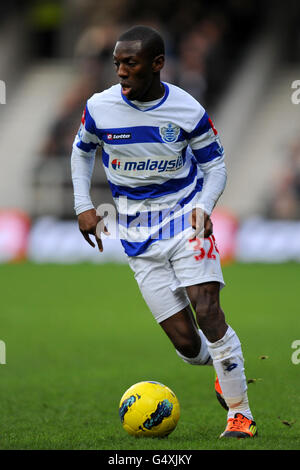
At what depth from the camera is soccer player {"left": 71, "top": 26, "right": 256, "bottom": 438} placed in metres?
6.10

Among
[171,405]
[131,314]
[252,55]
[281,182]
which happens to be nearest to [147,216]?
[171,405]

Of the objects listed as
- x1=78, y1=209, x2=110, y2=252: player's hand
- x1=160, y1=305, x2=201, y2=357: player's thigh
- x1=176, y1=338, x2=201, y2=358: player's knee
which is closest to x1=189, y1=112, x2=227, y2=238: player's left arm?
x1=78, y1=209, x2=110, y2=252: player's hand

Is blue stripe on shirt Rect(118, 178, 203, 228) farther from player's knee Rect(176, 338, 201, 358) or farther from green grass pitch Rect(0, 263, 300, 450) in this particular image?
green grass pitch Rect(0, 263, 300, 450)

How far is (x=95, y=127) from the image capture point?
6383 millimetres

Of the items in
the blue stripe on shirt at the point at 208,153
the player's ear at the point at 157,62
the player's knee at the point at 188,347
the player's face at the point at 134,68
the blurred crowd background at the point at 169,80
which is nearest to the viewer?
the player's face at the point at 134,68

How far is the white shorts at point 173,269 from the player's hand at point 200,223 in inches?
5.9

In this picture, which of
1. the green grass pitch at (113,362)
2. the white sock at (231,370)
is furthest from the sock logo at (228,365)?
the green grass pitch at (113,362)

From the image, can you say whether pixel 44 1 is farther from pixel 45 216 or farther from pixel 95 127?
pixel 95 127

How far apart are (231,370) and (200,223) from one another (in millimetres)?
916

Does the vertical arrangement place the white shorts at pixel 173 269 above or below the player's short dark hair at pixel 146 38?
below

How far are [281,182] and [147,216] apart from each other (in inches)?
562

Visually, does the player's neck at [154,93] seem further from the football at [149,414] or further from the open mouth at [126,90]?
the football at [149,414]

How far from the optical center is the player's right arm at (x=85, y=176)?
20.7ft

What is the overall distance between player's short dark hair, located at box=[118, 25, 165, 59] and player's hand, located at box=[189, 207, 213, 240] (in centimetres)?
98
